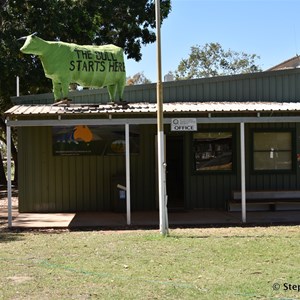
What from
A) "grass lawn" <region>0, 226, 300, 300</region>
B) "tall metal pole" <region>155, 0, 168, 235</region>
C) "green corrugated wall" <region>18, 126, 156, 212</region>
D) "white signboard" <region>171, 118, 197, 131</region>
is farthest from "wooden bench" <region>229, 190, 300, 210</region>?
"tall metal pole" <region>155, 0, 168, 235</region>

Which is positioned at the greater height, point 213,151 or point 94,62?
point 94,62

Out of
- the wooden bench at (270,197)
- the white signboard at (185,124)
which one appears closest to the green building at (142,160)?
the wooden bench at (270,197)

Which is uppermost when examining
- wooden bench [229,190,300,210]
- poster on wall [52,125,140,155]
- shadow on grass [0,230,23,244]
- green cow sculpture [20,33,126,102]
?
green cow sculpture [20,33,126,102]

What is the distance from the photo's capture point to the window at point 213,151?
46.5 feet

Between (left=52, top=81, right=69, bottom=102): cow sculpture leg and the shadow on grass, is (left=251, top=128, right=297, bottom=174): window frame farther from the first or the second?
the shadow on grass

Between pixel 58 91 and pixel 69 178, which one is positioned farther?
pixel 69 178

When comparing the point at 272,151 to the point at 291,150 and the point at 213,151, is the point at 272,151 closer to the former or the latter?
the point at 291,150

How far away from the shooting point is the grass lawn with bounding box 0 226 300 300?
19.6 ft

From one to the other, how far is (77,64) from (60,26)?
691 centimetres

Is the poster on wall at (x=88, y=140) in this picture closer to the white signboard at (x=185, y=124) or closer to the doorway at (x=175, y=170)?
the doorway at (x=175, y=170)

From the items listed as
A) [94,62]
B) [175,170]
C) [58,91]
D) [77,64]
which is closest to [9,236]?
[58,91]

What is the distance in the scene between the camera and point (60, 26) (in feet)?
61.0

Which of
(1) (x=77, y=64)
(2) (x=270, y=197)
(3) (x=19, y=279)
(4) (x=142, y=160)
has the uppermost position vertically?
(1) (x=77, y=64)

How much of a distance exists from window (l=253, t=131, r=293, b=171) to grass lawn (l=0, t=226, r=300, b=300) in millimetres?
3960
